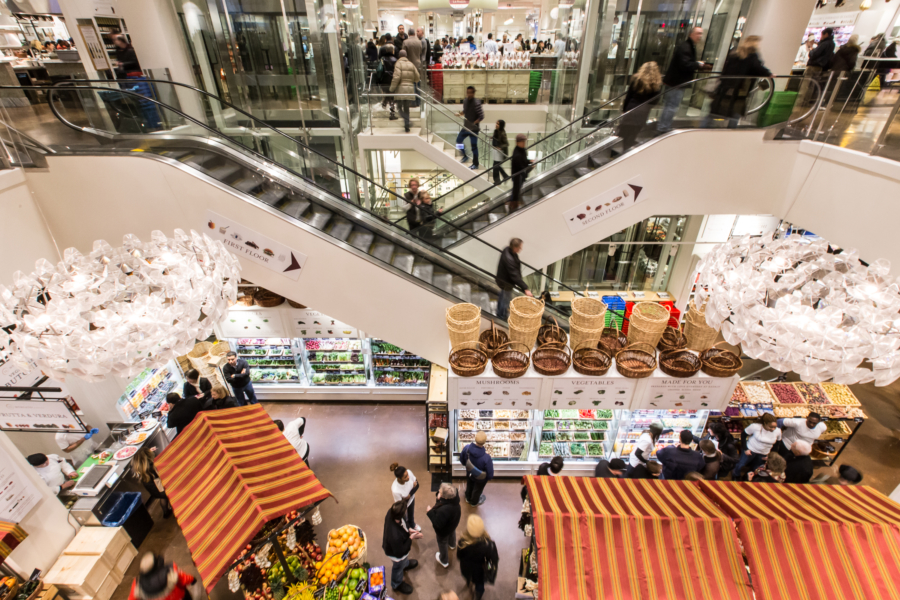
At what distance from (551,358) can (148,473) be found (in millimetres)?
5425

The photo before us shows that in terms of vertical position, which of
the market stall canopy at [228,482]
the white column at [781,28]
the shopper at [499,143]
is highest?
the white column at [781,28]

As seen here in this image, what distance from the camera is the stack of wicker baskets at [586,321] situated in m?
5.15

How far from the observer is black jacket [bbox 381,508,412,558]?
4289 millimetres

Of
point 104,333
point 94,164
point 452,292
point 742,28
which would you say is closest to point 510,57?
point 742,28

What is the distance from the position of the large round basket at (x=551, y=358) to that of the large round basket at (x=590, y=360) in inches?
4.2

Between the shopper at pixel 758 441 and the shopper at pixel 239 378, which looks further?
the shopper at pixel 239 378

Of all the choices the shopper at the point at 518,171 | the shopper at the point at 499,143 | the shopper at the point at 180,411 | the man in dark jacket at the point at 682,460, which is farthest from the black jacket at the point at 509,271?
the shopper at the point at 180,411

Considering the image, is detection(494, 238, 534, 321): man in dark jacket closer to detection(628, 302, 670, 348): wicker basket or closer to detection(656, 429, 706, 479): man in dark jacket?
detection(628, 302, 670, 348): wicker basket

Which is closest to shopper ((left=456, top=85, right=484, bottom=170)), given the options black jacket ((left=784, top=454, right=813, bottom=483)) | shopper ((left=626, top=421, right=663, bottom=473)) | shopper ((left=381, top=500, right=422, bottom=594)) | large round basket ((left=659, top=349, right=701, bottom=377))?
large round basket ((left=659, top=349, right=701, bottom=377))

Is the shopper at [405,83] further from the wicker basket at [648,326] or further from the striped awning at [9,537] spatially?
the striped awning at [9,537]

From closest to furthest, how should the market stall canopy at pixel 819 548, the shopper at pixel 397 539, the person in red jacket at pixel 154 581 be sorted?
1. the market stall canopy at pixel 819 548
2. the person in red jacket at pixel 154 581
3. the shopper at pixel 397 539

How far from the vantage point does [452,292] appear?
6.32 meters

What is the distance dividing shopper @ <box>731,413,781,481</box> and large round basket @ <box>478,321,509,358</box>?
11.3 feet

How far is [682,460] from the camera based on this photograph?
484cm
